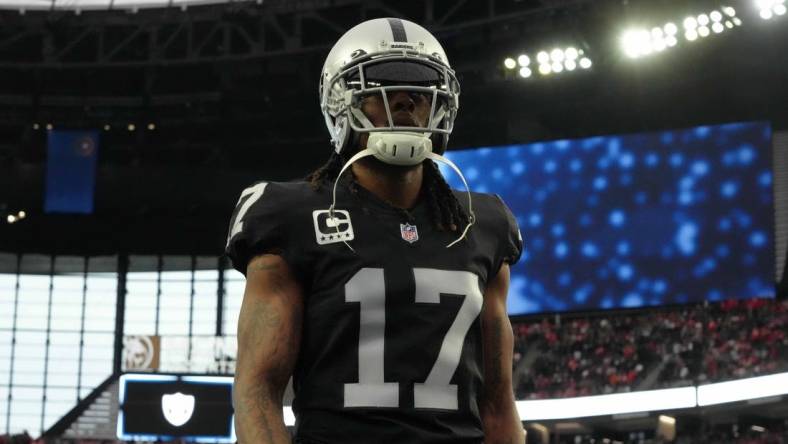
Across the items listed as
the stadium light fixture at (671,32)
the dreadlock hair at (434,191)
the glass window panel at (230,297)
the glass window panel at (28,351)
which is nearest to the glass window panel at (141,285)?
the glass window panel at (230,297)

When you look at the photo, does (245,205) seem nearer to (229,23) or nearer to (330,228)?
(330,228)

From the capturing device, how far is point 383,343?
2148 millimetres

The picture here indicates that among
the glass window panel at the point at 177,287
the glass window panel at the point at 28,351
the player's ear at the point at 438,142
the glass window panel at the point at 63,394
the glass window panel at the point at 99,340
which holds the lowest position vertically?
the player's ear at the point at 438,142

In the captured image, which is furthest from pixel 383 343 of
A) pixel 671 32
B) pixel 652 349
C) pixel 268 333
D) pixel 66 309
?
pixel 66 309

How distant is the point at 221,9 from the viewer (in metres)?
23.1

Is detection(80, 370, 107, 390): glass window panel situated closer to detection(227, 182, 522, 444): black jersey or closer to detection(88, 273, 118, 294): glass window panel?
detection(88, 273, 118, 294): glass window panel

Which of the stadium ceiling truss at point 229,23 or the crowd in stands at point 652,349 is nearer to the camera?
the crowd in stands at point 652,349

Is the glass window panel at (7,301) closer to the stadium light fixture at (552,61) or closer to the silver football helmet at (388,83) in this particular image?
the stadium light fixture at (552,61)

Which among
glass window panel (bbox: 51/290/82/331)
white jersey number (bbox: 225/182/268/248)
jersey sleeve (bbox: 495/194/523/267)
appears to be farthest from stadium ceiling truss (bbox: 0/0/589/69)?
white jersey number (bbox: 225/182/268/248)

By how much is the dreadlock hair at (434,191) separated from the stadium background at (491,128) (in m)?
19.0

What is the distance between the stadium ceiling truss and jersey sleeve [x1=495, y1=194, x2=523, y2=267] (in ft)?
62.7

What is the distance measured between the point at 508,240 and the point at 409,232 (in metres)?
0.26

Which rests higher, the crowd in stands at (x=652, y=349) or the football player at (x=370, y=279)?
the crowd in stands at (x=652, y=349)

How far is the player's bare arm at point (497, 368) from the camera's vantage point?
2383 mm
